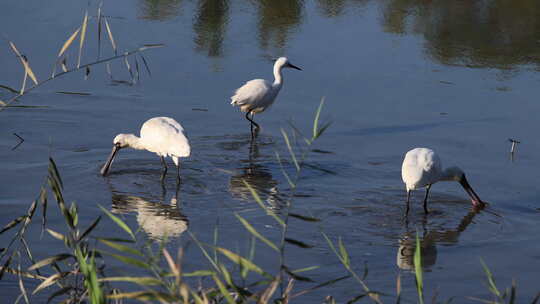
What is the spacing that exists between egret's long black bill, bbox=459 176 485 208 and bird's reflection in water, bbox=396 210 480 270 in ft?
0.33

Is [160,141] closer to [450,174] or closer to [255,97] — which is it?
[255,97]

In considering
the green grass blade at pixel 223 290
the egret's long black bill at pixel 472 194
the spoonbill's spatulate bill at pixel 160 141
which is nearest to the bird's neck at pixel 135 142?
the spoonbill's spatulate bill at pixel 160 141

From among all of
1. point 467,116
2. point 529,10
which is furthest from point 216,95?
point 529,10

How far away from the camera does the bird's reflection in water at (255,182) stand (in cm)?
821

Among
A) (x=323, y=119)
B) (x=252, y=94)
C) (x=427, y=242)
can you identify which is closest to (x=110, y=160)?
(x=252, y=94)

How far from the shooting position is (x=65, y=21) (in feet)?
46.2

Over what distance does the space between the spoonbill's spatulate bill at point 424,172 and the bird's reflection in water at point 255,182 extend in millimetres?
1142

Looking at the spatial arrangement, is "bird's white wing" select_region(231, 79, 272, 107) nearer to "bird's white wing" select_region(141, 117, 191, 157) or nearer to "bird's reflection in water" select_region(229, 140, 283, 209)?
"bird's reflection in water" select_region(229, 140, 283, 209)

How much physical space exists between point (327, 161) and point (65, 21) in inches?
252

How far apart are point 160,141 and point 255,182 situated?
99cm

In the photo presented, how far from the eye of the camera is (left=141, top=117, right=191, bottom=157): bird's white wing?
27.9ft

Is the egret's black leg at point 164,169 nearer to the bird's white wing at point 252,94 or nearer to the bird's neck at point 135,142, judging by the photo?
the bird's neck at point 135,142

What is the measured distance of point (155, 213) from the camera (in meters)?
7.63

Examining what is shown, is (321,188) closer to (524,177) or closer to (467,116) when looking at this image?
(524,177)
